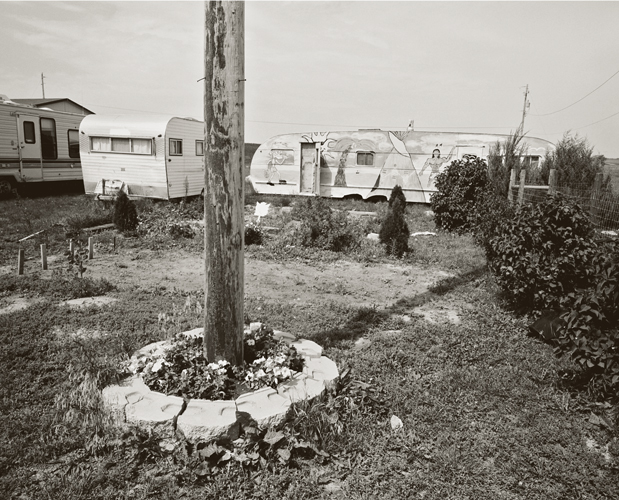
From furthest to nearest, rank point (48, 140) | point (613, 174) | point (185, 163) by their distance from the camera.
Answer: point (613, 174), point (48, 140), point (185, 163)

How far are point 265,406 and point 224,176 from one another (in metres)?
1.54

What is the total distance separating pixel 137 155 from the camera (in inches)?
536

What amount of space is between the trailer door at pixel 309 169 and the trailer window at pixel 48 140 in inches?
332

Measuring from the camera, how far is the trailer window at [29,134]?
49.0 ft

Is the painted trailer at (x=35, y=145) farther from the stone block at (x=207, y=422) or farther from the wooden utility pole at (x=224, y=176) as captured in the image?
the stone block at (x=207, y=422)

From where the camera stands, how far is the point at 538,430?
10.6ft

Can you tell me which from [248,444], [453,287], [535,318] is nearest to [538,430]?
[248,444]

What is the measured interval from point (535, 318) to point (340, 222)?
15.9 feet

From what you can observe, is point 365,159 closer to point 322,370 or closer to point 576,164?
point 576,164

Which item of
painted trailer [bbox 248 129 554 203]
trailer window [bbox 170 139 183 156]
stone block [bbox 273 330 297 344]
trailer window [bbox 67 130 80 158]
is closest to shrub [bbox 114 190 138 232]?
trailer window [bbox 170 139 183 156]

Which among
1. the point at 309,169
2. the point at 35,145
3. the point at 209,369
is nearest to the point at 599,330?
the point at 209,369

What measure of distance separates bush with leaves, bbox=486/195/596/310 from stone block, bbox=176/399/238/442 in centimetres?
376

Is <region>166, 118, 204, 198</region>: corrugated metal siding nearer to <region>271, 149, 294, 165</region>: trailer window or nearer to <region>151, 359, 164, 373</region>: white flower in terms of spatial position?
<region>271, 149, 294, 165</region>: trailer window

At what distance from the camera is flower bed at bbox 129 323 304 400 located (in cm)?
318
